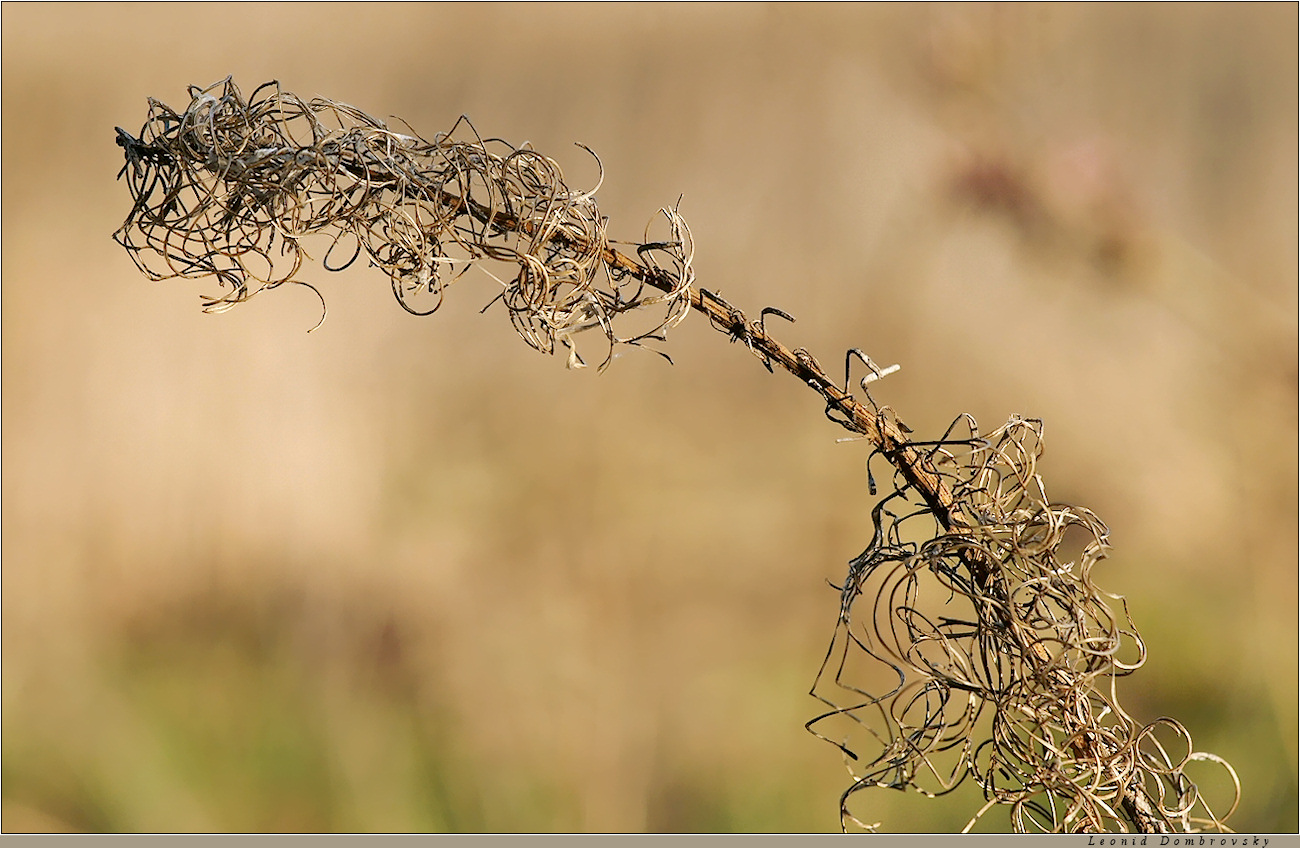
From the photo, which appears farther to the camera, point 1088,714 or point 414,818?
point 414,818

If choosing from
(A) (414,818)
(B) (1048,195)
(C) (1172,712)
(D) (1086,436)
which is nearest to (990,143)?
(B) (1048,195)

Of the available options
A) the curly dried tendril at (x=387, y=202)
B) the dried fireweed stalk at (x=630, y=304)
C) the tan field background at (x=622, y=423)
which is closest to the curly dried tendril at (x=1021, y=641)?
the dried fireweed stalk at (x=630, y=304)

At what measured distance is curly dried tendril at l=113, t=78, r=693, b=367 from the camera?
30 centimetres

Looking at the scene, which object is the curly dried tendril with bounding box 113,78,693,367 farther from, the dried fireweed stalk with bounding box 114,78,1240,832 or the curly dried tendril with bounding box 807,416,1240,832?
the curly dried tendril with bounding box 807,416,1240,832

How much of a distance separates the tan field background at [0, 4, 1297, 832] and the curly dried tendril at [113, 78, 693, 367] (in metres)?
0.45

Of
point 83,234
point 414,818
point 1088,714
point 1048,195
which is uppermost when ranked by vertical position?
point 83,234

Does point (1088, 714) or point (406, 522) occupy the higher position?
point (406, 522)

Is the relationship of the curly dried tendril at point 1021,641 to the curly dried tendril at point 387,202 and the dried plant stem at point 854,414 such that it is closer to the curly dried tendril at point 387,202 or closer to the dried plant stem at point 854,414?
the dried plant stem at point 854,414

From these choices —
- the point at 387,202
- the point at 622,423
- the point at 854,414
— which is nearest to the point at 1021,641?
the point at 854,414

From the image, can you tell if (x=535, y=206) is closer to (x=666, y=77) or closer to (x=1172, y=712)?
(x=666, y=77)

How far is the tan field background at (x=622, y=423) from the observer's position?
0.75 metres

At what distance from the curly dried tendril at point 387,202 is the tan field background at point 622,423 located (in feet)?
1.46

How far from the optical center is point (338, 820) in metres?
0.80

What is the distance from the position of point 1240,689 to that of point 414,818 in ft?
2.33
